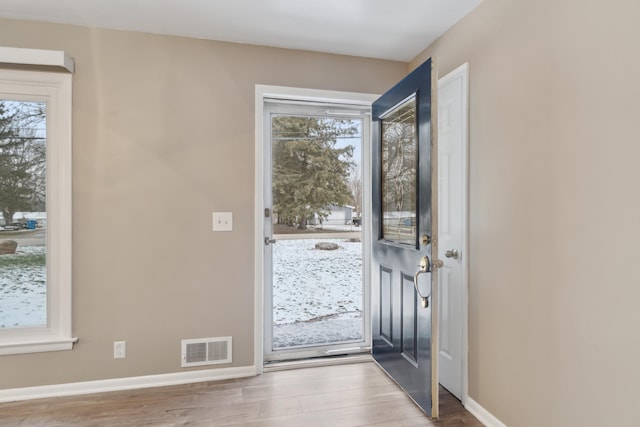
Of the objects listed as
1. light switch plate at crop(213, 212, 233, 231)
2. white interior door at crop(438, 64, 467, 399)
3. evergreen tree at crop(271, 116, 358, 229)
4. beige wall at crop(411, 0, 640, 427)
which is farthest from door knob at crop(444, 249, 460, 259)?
light switch plate at crop(213, 212, 233, 231)

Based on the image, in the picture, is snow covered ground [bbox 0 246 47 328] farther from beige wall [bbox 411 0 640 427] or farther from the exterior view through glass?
beige wall [bbox 411 0 640 427]

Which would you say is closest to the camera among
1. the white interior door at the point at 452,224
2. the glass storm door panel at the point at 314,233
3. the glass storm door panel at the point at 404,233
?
the glass storm door panel at the point at 404,233

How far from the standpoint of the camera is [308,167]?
119 inches

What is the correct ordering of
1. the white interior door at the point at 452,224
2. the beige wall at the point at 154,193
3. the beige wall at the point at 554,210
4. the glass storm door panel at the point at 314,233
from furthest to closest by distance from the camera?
the glass storm door panel at the point at 314,233 → the beige wall at the point at 154,193 → the white interior door at the point at 452,224 → the beige wall at the point at 554,210

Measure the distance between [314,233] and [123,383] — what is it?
178 centimetres

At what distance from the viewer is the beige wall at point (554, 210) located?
1.34 m

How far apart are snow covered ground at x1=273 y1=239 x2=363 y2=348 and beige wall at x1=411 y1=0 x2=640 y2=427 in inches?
45.8

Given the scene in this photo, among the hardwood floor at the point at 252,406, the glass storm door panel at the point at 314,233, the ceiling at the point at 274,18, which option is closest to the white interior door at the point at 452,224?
the hardwood floor at the point at 252,406

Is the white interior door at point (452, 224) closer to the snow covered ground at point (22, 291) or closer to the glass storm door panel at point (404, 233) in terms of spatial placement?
the glass storm door panel at point (404, 233)

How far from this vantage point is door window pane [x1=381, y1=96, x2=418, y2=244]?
2.29 meters

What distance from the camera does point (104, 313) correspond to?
244cm

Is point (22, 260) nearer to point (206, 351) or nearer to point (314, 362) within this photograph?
point (206, 351)

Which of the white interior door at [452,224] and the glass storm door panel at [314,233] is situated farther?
the glass storm door panel at [314,233]

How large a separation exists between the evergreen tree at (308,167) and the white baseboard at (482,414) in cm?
171
